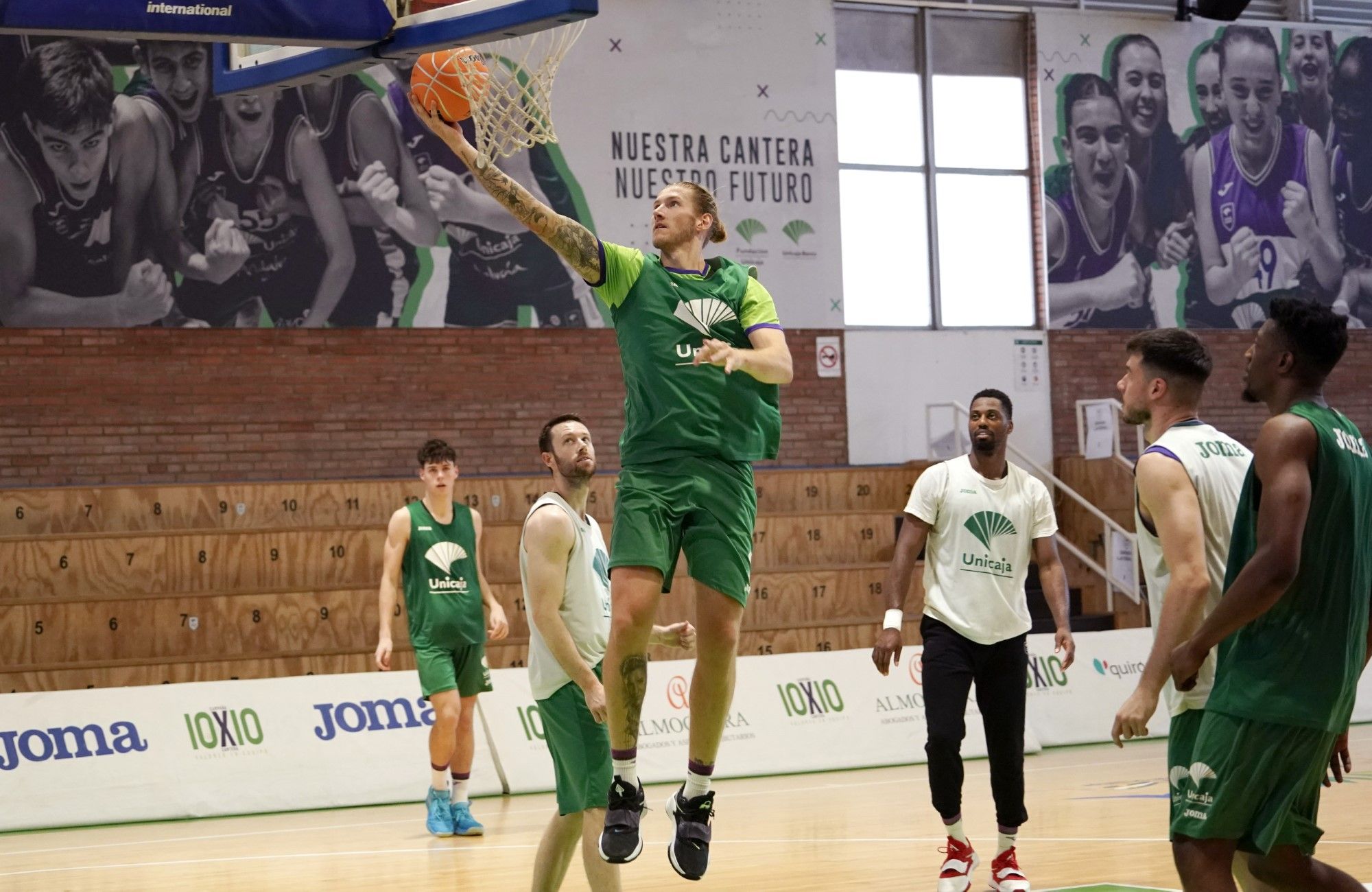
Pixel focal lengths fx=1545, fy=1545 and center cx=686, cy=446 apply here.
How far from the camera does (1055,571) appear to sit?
7.17 m

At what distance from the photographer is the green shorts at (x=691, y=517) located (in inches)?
195

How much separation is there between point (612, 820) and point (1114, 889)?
9.09ft

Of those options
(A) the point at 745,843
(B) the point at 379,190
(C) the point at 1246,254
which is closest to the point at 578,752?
(A) the point at 745,843

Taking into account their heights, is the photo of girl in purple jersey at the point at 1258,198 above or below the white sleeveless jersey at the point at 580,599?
above

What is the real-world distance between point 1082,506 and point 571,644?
12.7 metres

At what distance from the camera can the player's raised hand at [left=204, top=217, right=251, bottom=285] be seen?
15.0 metres

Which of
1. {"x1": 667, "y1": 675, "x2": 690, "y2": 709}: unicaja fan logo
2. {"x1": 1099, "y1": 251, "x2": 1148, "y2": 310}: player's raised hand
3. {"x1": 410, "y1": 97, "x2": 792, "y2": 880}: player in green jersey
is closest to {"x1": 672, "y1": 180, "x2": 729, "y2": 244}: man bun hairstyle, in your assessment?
{"x1": 410, "y1": 97, "x2": 792, "y2": 880}: player in green jersey

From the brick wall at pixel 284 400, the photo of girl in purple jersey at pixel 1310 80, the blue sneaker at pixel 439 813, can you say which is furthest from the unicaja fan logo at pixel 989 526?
the photo of girl in purple jersey at pixel 1310 80

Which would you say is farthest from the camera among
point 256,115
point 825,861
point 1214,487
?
point 256,115

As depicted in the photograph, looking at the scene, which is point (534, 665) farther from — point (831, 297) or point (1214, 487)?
point (831, 297)

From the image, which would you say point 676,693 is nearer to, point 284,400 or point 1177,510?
point 284,400

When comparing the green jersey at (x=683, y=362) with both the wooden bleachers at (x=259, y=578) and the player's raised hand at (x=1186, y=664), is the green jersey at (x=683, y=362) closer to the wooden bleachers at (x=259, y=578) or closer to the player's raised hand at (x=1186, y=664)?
the player's raised hand at (x=1186, y=664)

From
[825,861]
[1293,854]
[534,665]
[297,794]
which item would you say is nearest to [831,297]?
[297,794]

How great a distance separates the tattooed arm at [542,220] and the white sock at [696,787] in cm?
164
